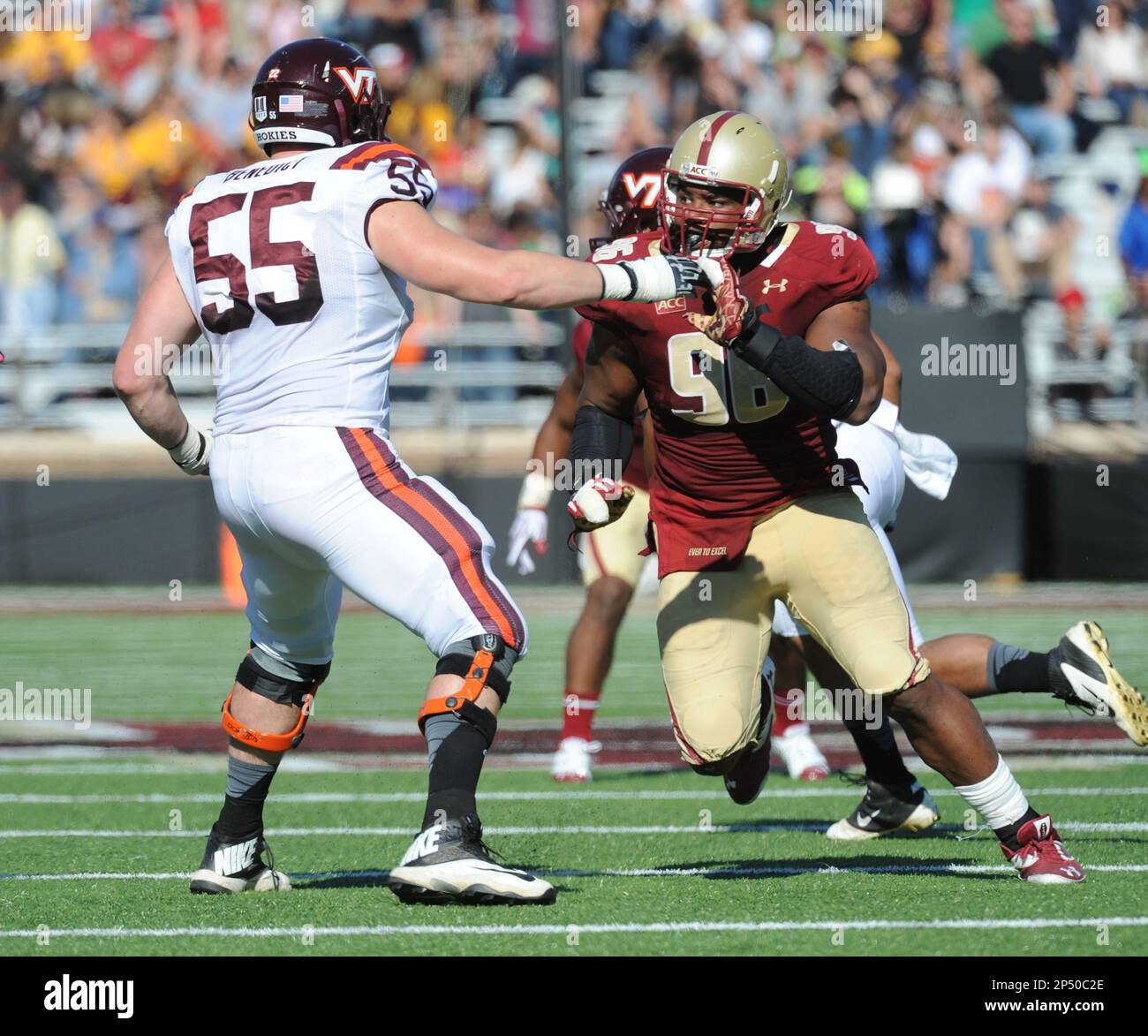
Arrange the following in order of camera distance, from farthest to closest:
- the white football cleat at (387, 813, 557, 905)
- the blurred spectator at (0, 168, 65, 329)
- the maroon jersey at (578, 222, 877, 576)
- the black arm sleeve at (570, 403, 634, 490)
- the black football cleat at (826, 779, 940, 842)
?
the blurred spectator at (0, 168, 65, 329) < the black football cleat at (826, 779, 940, 842) < the black arm sleeve at (570, 403, 634, 490) < the maroon jersey at (578, 222, 877, 576) < the white football cleat at (387, 813, 557, 905)

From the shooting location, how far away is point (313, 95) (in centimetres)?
446

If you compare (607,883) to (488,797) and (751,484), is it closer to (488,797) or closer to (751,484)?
(751,484)

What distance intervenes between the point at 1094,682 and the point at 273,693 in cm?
197

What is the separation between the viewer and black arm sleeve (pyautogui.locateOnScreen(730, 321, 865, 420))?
164 inches

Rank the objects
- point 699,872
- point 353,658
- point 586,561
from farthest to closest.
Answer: point 353,658 → point 586,561 → point 699,872

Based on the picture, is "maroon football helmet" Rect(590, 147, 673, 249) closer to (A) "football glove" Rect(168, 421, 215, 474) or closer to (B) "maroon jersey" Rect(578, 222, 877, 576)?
(B) "maroon jersey" Rect(578, 222, 877, 576)

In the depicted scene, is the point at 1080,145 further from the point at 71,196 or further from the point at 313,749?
the point at 313,749

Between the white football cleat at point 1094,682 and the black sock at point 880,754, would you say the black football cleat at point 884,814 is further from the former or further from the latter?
the white football cleat at point 1094,682

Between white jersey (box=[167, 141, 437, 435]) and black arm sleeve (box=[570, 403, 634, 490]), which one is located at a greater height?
white jersey (box=[167, 141, 437, 435])

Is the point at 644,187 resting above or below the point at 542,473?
above

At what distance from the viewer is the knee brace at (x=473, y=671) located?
4230mm

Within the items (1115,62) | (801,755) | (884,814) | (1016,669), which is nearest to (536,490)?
(801,755)

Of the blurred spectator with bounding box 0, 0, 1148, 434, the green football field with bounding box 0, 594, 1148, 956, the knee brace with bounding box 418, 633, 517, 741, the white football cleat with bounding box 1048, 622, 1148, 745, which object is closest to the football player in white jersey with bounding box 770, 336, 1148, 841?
the white football cleat with bounding box 1048, 622, 1148, 745
